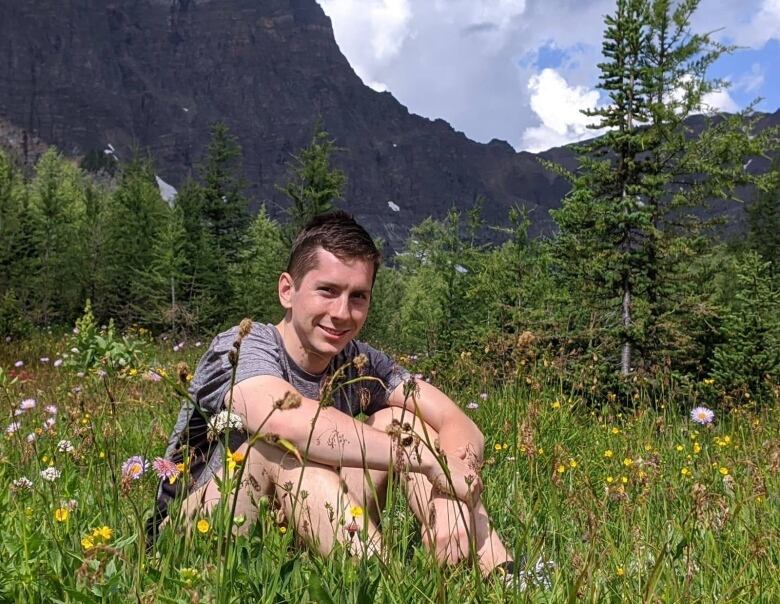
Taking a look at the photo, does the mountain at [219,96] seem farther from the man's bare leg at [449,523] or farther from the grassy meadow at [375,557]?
the man's bare leg at [449,523]

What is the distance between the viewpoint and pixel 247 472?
169 centimetres

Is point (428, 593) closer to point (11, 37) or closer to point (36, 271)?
point (36, 271)

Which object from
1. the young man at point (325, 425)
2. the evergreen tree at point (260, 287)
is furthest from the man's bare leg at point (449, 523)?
the evergreen tree at point (260, 287)

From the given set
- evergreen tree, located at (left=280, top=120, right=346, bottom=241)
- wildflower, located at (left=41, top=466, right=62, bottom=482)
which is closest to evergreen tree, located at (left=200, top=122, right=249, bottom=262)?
evergreen tree, located at (left=280, top=120, right=346, bottom=241)

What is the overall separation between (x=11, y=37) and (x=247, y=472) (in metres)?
160

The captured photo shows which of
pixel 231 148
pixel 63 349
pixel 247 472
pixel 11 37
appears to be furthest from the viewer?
pixel 11 37

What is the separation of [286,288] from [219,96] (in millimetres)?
176320

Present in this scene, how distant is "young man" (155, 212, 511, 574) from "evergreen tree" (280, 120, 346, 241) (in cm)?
1479

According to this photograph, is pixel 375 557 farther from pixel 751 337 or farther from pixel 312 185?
pixel 312 185

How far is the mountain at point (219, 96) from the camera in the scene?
13288 cm

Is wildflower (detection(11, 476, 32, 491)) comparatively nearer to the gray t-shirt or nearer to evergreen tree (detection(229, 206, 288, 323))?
the gray t-shirt

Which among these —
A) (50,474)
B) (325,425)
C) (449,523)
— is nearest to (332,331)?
(325,425)

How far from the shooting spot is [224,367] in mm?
2033

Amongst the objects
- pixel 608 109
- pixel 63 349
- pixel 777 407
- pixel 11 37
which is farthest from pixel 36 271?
pixel 11 37
